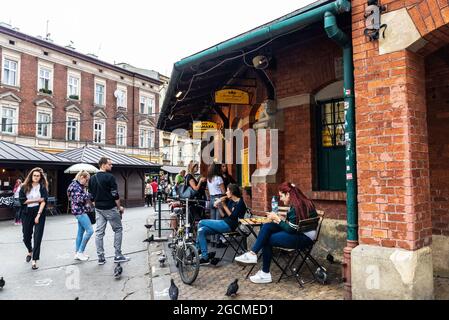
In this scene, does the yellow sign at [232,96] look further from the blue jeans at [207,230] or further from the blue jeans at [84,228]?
the blue jeans at [84,228]

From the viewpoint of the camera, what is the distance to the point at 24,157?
53.6 feet

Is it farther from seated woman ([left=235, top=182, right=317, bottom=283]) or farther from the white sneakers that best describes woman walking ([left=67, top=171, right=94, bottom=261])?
seated woman ([left=235, top=182, right=317, bottom=283])

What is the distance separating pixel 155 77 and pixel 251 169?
33.8 m

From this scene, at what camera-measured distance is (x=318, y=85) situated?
20.5 ft

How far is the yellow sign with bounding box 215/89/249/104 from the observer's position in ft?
26.0

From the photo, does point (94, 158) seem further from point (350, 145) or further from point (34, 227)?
point (350, 145)

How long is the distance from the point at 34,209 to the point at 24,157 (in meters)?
11.2

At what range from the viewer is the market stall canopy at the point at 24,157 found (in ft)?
51.2

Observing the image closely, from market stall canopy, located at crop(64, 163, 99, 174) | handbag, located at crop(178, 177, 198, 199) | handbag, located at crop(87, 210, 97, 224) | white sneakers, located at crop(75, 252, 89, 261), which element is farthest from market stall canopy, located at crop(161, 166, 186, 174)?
white sneakers, located at crop(75, 252, 89, 261)

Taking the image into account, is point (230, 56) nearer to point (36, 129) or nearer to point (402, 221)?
point (402, 221)

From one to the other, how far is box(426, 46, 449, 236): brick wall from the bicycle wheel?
3.24m

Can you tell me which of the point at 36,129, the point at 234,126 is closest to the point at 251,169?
the point at 234,126

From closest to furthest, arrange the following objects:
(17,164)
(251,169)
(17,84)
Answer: (251,169) < (17,164) < (17,84)

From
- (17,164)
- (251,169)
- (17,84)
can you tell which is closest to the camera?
(251,169)
